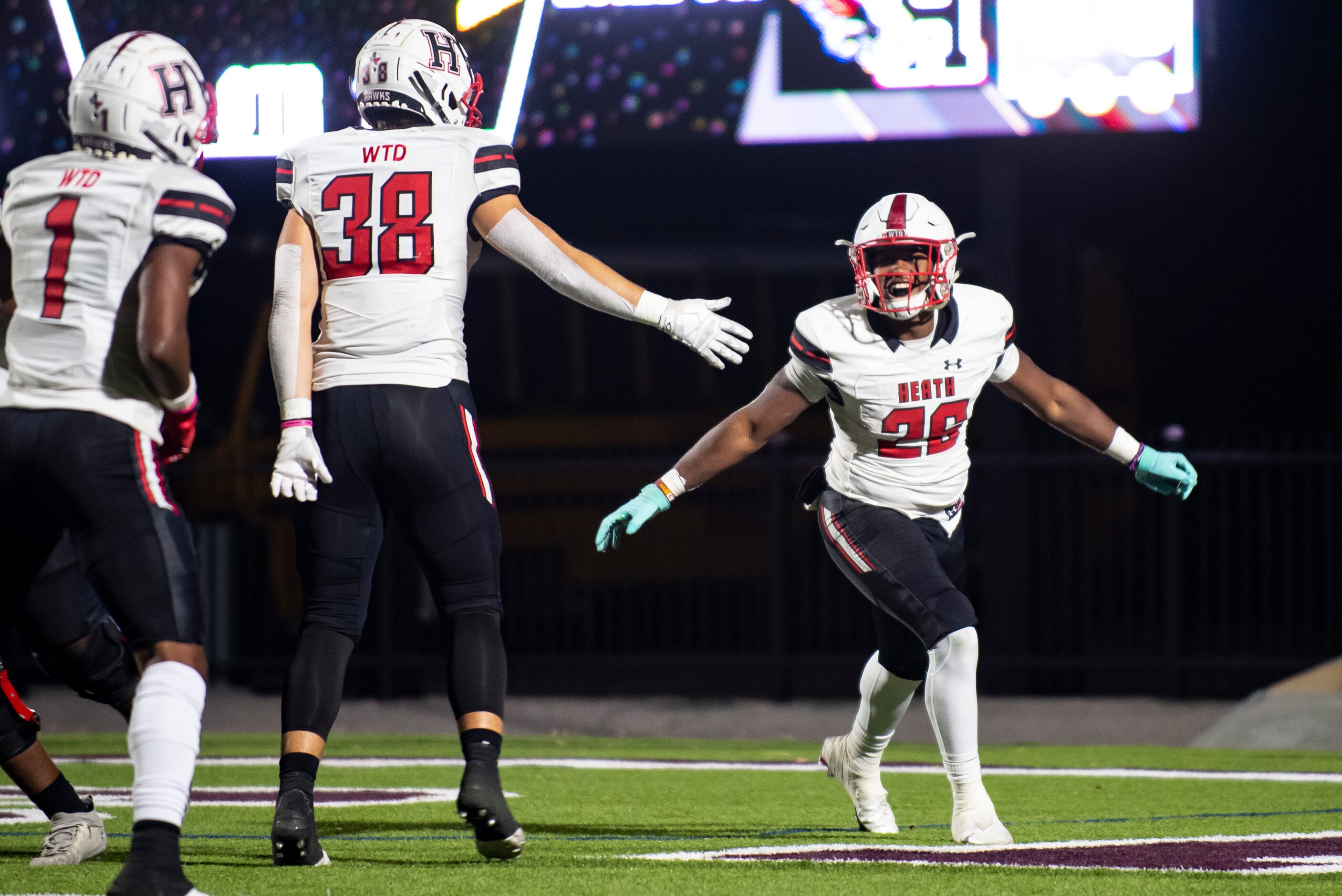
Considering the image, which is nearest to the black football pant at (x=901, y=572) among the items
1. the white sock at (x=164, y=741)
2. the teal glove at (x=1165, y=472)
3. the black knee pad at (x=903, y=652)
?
the black knee pad at (x=903, y=652)

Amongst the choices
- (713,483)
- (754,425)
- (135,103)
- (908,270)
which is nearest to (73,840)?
(135,103)

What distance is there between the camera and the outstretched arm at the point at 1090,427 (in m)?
5.45

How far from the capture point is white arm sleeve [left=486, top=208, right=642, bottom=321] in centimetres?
433

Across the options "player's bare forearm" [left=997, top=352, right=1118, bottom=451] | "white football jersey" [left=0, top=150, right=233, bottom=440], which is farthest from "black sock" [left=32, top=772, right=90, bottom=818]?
"player's bare forearm" [left=997, top=352, right=1118, bottom=451]

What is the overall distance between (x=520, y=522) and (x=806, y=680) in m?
2.89

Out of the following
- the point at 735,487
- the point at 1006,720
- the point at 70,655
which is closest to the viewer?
the point at 70,655

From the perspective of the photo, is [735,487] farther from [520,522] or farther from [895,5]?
[895,5]

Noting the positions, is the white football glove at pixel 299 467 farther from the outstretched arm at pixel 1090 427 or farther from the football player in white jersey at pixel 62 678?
the outstretched arm at pixel 1090 427

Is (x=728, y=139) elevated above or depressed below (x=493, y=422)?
above

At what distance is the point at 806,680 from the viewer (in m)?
13.7

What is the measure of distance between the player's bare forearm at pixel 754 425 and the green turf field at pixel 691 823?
3.64 feet

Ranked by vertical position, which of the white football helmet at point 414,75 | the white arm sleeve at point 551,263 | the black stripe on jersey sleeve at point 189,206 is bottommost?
the white arm sleeve at point 551,263

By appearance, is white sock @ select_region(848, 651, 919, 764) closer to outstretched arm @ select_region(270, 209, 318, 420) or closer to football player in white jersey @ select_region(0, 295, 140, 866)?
outstretched arm @ select_region(270, 209, 318, 420)

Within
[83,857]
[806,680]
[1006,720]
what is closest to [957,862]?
[83,857]
